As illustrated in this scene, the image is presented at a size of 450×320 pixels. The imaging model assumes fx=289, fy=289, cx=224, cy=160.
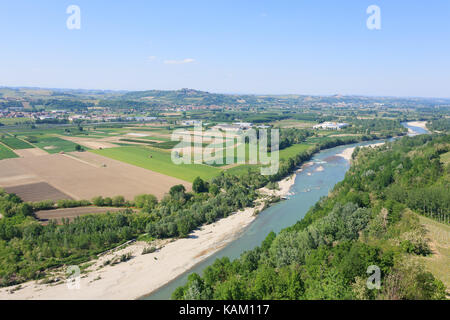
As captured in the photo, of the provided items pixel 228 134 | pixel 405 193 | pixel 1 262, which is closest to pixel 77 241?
pixel 1 262

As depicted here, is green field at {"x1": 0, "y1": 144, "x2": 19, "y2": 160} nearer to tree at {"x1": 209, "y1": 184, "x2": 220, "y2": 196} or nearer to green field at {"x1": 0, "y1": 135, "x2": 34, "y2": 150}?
green field at {"x1": 0, "y1": 135, "x2": 34, "y2": 150}

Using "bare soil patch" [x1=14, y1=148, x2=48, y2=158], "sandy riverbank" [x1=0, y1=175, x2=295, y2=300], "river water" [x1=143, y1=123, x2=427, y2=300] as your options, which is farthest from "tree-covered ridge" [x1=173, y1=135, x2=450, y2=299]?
"bare soil patch" [x1=14, y1=148, x2=48, y2=158]

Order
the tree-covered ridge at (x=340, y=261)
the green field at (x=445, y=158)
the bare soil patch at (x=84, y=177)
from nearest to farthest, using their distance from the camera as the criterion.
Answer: the tree-covered ridge at (x=340, y=261) < the bare soil patch at (x=84, y=177) < the green field at (x=445, y=158)

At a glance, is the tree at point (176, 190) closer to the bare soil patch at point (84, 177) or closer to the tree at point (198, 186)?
the tree at point (198, 186)

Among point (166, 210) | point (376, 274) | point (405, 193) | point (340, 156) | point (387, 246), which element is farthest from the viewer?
point (340, 156)

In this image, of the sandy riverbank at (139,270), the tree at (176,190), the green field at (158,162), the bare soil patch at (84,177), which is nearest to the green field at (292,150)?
the green field at (158,162)
